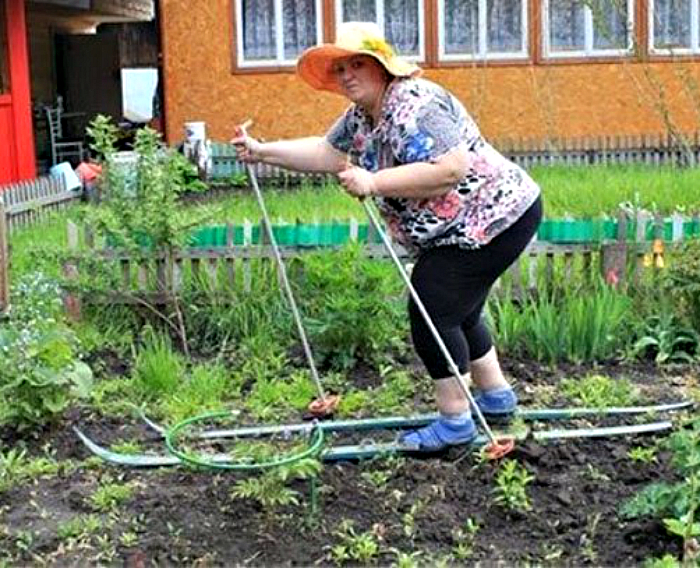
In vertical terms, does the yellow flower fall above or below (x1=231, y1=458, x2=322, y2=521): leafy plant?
above

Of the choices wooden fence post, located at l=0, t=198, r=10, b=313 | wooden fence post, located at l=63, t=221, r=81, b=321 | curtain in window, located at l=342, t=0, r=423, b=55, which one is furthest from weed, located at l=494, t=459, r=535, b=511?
curtain in window, located at l=342, t=0, r=423, b=55

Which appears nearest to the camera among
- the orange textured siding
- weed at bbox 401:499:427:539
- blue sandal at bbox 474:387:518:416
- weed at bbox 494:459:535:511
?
weed at bbox 401:499:427:539

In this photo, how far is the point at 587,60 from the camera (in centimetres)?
1675

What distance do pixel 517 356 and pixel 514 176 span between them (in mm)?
1814

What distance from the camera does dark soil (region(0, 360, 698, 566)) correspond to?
12.7 ft

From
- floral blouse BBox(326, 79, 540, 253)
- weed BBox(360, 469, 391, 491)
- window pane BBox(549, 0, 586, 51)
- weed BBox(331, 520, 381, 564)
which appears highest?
window pane BBox(549, 0, 586, 51)

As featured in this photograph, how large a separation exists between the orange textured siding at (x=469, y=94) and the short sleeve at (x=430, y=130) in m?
12.4

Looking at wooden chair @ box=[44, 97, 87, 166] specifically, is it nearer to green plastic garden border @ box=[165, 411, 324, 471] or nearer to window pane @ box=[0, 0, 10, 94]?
window pane @ box=[0, 0, 10, 94]

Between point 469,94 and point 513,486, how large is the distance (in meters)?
13.1

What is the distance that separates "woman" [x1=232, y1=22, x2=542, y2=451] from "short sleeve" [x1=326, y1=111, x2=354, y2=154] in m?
0.14

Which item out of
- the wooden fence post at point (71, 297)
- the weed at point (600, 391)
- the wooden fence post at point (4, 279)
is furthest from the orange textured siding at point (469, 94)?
the weed at point (600, 391)

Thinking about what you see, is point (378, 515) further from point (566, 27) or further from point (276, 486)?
point (566, 27)

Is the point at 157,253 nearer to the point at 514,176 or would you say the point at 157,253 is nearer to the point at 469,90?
the point at 514,176

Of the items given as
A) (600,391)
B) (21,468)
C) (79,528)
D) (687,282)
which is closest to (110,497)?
(79,528)
